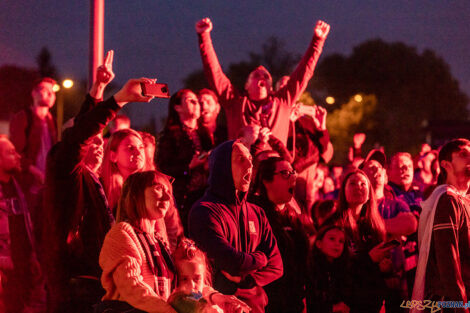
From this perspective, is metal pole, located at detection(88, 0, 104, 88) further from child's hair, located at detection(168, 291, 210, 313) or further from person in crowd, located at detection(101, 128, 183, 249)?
child's hair, located at detection(168, 291, 210, 313)

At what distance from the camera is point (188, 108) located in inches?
269

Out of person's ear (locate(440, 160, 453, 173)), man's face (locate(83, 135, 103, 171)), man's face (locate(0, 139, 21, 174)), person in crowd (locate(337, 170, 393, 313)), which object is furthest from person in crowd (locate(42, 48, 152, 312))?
person's ear (locate(440, 160, 453, 173))

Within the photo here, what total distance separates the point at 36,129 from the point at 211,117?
1806 mm

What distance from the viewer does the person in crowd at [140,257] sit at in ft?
12.0

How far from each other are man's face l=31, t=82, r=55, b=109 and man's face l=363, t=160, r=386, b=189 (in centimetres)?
338

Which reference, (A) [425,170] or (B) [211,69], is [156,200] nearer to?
(B) [211,69]

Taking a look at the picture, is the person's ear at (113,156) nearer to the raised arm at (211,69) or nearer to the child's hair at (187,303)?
the child's hair at (187,303)

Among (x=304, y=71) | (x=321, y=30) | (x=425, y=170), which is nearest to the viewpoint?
(x=304, y=71)

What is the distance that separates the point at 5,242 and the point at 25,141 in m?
1.63

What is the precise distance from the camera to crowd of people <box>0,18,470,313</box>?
3.95m

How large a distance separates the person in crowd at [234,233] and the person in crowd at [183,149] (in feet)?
5.39

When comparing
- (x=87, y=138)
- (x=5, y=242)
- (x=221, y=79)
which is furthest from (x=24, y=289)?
(x=221, y=79)

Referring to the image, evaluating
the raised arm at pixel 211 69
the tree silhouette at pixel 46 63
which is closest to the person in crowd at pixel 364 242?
the raised arm at pixel 211 69

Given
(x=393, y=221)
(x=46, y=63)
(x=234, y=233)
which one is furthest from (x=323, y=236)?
(x=46, y=63)
